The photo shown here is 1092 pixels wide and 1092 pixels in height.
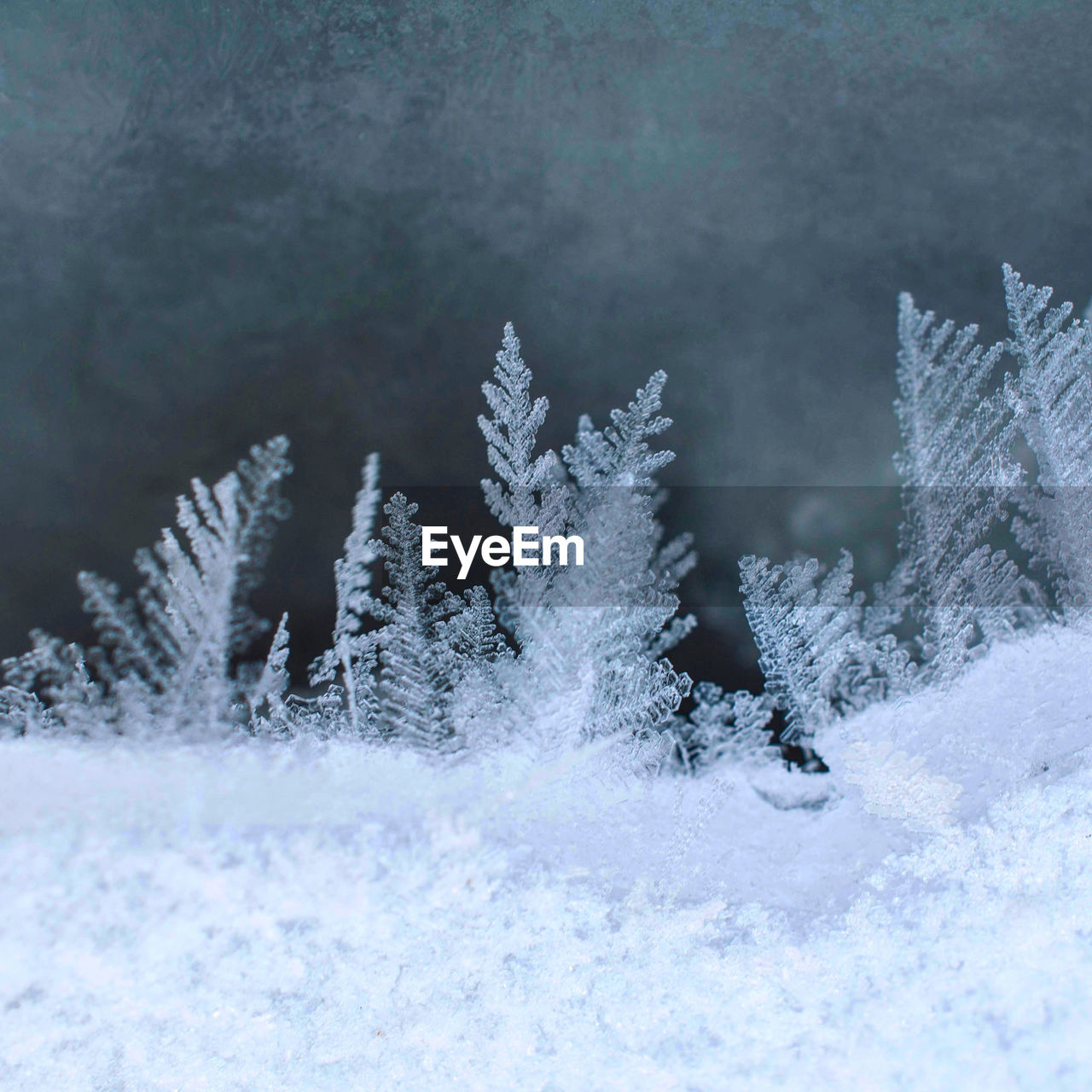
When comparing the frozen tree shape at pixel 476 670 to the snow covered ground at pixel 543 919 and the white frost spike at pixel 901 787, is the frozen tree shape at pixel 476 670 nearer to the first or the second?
the snow covered ground at pixel 543 919

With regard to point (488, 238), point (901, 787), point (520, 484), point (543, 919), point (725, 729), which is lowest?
point (543, 919)

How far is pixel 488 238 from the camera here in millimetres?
1458

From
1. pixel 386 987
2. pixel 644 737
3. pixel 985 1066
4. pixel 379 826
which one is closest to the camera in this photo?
pixel 985 1066

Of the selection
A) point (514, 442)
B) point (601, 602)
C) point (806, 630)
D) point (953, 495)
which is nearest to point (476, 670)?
point (601, 602)

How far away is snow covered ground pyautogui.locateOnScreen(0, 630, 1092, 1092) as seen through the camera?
1116mm

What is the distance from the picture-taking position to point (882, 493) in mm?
1470

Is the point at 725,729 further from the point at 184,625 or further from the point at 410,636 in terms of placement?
the point at 184,625

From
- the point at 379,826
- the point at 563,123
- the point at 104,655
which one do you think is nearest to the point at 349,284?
the point at 563,123

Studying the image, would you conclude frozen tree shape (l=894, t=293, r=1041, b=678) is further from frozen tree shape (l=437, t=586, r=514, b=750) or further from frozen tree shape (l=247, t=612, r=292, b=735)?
frozen tree shape (l=247, t=612, r=292, b=735)

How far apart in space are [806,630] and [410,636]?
0.70 metres

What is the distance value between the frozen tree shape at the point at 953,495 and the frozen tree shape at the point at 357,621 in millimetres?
947

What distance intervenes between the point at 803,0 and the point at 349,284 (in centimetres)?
99

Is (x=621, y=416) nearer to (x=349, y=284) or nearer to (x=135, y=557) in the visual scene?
(x=349, y=284)

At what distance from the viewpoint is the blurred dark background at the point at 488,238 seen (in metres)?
1.41
